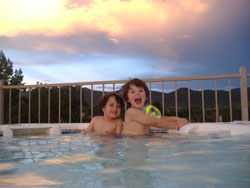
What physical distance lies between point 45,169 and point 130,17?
4311 mm

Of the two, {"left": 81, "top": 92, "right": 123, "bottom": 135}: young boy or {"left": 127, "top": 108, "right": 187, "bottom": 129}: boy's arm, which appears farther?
{"left": 81, "top": 92, "right": 123, "bottom": 135}: young boy

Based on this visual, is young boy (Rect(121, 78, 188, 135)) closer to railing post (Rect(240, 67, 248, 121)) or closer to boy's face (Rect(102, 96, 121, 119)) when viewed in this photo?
boy's face (Rect(102, 96, 121, 119))

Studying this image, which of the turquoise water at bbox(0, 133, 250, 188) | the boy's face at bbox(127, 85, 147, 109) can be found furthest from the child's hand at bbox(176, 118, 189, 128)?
the turquoise water at bbox(0, 133, 250, 188)

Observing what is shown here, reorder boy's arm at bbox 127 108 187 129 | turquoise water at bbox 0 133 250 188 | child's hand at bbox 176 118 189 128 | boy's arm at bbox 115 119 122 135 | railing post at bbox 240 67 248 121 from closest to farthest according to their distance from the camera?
turquoise water at bbox 0 133 250 188 < boy's arm at bbox 127 108 187 129 < child's hand at bbox 176 118 189 128 < boy's arm at bbox 115 119 122 135 < railing post at bbox 240 67 248 121

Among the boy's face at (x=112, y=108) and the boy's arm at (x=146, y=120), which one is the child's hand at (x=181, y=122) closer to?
the boy's arm at (x=146, y=120)

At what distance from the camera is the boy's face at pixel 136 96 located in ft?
8.48

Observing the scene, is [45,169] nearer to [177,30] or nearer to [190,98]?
[190,98]

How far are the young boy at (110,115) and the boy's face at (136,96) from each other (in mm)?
169

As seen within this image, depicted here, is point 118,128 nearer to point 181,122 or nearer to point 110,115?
point 110,115

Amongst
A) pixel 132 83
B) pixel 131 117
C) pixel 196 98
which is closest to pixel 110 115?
pixel 131 117

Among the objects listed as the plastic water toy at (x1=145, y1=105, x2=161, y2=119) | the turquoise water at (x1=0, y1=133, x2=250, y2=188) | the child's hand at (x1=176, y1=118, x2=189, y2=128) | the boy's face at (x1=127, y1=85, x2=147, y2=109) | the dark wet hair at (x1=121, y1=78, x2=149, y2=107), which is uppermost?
the dark wet hair at (x1=121, y1=78, x2=149, y2=107)

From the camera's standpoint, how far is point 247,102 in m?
3.44

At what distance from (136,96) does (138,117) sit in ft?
0.83

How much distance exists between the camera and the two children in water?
2.46 meters
